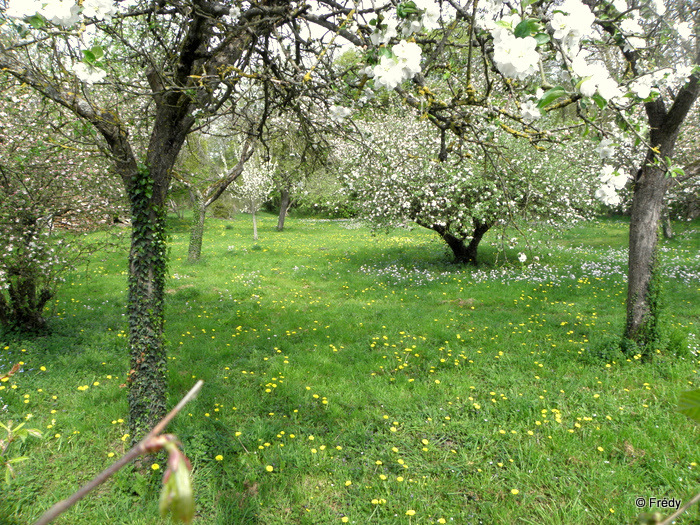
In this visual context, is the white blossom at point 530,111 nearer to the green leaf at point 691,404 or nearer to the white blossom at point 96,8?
the green leaf at point 691,404

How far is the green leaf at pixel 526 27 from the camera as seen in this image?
150 centimetres

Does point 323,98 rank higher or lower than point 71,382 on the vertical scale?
higher

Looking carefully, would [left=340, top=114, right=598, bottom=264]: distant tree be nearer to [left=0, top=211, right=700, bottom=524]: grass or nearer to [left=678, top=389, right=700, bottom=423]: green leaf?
[left=0, top=211, right=700, bottom=524]: grass

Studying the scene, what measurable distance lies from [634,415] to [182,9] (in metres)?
5.33

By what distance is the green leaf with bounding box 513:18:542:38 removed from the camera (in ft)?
4.93

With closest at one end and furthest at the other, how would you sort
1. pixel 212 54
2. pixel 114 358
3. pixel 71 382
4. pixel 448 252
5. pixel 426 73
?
pixel 426 73 → pixel 212 54 → pixel 71 382 → pixel 114 358 → pixel 448 252

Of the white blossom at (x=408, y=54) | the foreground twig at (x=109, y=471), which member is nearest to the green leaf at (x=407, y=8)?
the white blossom at (x=408, y=54)

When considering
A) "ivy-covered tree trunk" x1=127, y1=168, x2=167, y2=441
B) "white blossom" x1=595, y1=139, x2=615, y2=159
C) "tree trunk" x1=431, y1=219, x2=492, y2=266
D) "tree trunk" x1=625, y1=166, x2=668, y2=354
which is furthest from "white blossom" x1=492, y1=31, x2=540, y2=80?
"tree trunk" x1=431, y1=219, x2=492, y2=266

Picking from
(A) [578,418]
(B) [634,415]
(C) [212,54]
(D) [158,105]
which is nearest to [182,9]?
(C) [212,54]

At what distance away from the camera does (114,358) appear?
5.36m

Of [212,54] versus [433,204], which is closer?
[212,54]

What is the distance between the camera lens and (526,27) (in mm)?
1510

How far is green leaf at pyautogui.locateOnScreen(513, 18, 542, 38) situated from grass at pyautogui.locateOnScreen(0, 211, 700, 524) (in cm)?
103

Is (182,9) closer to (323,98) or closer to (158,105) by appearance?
(158,105)
